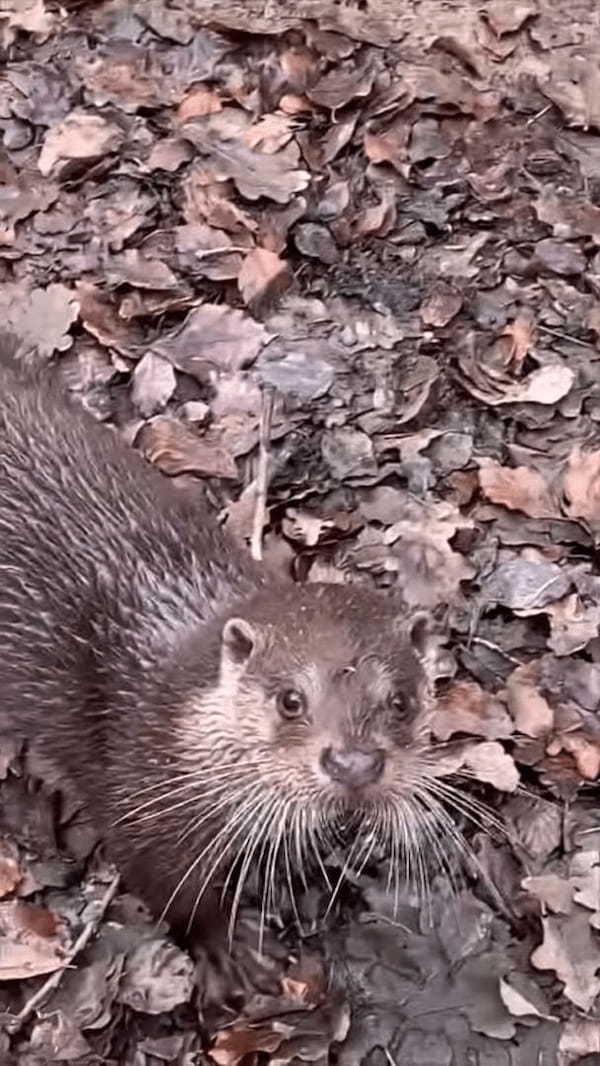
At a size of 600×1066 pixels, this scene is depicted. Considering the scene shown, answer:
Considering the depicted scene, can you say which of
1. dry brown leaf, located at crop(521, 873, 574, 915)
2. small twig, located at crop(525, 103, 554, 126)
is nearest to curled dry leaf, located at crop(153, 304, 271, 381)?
small twig, located at crop(525, 103, 554, 126)

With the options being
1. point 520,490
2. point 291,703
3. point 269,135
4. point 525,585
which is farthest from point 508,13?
point 291,703

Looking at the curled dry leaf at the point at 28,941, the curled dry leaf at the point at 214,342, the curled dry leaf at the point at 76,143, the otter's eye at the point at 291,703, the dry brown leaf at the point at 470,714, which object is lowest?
the curled dry leaf at the point at 28,941

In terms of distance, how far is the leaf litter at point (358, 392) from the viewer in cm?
314

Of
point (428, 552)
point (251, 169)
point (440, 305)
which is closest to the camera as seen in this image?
point (428, 552)

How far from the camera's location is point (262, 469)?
3742 millimetres

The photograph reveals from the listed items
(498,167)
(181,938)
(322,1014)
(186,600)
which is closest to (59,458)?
(186,600)

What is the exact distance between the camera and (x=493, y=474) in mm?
3725

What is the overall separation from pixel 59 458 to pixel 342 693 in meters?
0.75

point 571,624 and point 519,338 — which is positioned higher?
point 519,338

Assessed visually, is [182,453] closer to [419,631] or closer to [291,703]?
[419,631]

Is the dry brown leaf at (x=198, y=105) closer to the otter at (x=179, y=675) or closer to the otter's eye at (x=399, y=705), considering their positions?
the otter at (x=179, y=675)

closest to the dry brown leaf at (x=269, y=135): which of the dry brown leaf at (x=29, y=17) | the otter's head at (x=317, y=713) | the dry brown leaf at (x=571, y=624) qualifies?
the dry brown leaf at (x=29, y=17)

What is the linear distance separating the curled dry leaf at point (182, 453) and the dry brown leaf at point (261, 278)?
38 cm

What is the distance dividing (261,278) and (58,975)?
5.35 ft
